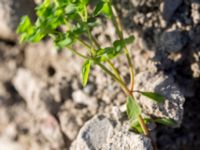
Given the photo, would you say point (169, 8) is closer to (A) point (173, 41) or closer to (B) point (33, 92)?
(A) point (173, 41)

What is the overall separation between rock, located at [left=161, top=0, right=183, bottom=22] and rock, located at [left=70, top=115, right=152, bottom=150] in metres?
0.55

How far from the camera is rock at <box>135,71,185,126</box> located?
196 cm

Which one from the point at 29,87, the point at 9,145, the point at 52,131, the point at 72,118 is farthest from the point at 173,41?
the point at 9,145

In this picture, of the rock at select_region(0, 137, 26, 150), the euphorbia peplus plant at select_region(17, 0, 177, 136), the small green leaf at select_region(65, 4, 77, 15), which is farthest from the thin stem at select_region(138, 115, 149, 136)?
the rock at select_region(0, 137, 26, 150)

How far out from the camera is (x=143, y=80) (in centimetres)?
211

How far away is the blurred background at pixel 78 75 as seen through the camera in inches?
84.6

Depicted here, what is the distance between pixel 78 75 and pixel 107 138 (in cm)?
62

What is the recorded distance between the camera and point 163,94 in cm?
200

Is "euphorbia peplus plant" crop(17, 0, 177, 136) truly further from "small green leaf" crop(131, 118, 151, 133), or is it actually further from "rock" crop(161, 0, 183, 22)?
"rock" crop(161, 0, 183, 22)

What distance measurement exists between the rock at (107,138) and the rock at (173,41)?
17.0 inches

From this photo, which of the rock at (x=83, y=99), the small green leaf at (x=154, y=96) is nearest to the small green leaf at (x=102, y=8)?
the small green leaf at (x=154, y=96)

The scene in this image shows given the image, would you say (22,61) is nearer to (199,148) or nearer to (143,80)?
(143,80)

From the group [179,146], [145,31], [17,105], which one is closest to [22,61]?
[17,105]

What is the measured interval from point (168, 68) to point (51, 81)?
73 cm
